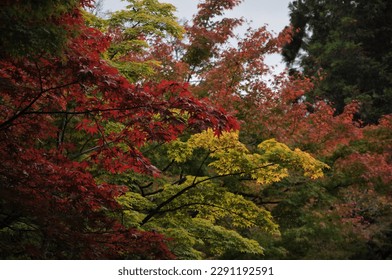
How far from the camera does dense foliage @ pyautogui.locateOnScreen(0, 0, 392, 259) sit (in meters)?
4.51

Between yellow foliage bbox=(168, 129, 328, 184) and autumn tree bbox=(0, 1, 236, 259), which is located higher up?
yellow foliage bbox=(168, 129, 328, 184)

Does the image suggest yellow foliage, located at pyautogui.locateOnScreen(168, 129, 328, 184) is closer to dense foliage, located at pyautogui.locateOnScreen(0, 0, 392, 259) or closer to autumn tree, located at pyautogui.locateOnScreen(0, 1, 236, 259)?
dense foliage, located at pyautogui.locateOnScreen(0, 0, 392, 259)

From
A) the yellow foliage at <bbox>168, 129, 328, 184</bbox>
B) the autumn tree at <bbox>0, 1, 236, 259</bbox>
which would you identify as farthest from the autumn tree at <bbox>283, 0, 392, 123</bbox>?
the autumn tree at <bbox>0, 1, 236, 259</bbox>

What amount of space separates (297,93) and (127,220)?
23.4ft

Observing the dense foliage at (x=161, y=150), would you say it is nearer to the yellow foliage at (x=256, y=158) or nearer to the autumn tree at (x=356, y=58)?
the yellow foliage at (x=256, y=158)

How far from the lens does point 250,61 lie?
40.7 feet

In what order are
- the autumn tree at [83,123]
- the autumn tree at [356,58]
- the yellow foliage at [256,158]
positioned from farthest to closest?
1. the autumn tree at [356,58]
2. the yellow foliage at [256,158]
3. the autumn tree at [83,123]

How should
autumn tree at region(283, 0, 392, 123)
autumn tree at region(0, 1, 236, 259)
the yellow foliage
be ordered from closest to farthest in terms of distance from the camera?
autumn tree at region(0, 1, 236, 259), the yellow foliage, autumn tree at region(283, 0, 392, 123)

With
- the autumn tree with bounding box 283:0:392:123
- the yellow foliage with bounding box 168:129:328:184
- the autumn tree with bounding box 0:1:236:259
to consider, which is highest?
the autumn tree with bounding box 283:0:392:123

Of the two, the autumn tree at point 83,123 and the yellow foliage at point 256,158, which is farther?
the yellow foliage at point 256,158

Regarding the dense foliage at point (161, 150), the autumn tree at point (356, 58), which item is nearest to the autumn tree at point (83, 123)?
the dense foliage at point (161, 150)

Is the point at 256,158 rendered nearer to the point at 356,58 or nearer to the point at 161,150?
the point at 161,150

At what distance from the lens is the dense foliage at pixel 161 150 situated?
4508 mm

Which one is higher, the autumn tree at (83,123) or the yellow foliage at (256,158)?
the yellow foliage at (256,158)
